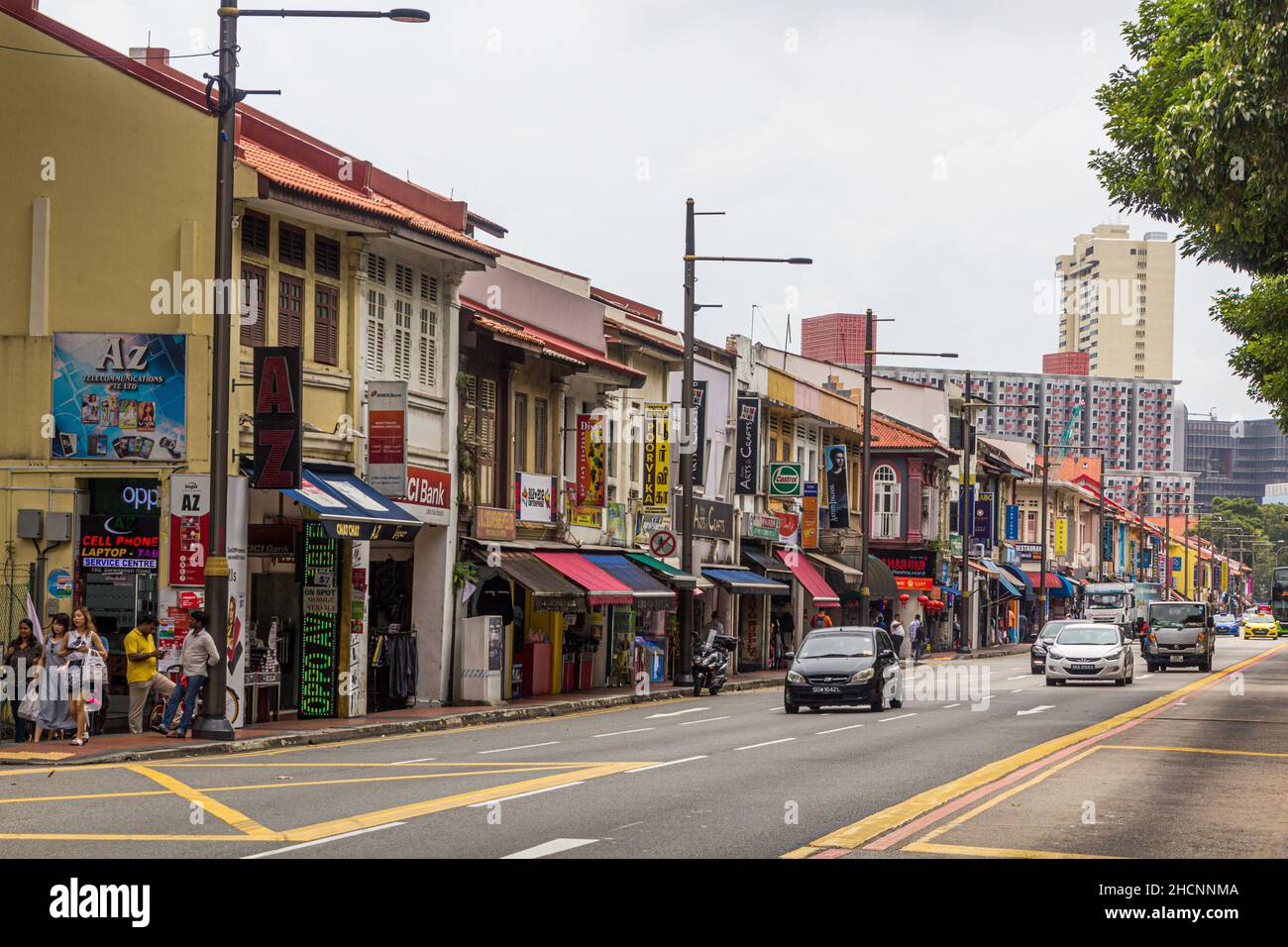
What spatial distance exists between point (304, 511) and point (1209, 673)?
32839 mm

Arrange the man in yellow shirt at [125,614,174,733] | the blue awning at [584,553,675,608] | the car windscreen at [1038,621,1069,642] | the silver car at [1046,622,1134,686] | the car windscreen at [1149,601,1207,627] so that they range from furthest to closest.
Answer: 1. the car windscreen at [1149,601,1207,627]
2. the car windscreen at [1038,621,1069,642]
3. the silver car at [1046,622,1134,686]
4. the blue awning at [584,553,675,608]
5. the man in yellow shirt at [125,614,174,733]

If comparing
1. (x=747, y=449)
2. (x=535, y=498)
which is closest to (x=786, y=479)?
(x=747, y=449)

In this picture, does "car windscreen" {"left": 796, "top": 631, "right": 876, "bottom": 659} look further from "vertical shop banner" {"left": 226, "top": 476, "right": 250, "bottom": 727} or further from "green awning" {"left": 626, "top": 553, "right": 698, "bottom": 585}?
"vertical shop banner" {"left": 226, "top": 476, "right": 250, "bottom": 727}

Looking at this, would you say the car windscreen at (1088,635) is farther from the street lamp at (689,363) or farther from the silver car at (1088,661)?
the street lamp at (689,363)

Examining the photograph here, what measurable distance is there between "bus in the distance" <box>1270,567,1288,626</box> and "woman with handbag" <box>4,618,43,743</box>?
84486 mm

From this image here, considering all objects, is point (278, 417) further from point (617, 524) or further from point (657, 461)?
point (657, 461)

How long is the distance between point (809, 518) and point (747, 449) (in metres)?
8.64

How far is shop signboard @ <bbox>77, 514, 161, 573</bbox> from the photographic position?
25422 millimetres

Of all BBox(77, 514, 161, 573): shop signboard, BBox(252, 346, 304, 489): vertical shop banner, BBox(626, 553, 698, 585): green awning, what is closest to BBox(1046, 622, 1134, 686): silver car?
BBox(626, 553, 698, 585): green awning

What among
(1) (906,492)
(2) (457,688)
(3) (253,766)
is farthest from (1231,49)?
Result: (1) (906,492)

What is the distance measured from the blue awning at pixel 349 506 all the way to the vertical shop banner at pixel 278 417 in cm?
71

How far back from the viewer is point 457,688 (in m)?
32.8

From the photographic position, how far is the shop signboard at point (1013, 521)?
3789 inches

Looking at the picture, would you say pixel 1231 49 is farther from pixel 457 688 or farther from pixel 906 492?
pixel 906 492
